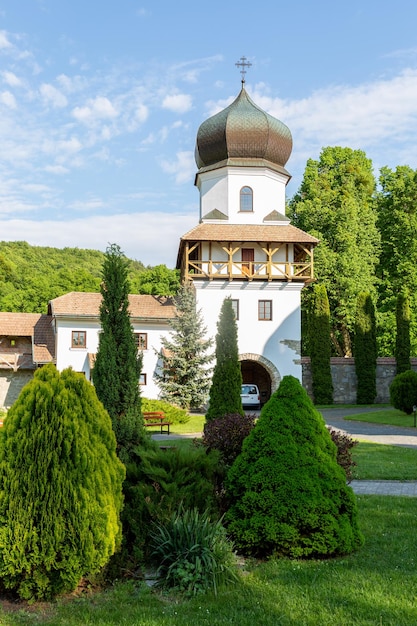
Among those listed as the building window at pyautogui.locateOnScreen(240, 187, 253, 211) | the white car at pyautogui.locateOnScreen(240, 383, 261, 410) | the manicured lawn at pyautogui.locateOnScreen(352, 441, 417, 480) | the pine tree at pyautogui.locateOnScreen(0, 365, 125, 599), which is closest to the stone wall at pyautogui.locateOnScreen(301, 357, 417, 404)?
the white car at pyautogui.locateOnScreen(240, 383, 261, 410)

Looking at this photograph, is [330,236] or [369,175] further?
[369,175]

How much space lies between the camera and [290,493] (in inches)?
238

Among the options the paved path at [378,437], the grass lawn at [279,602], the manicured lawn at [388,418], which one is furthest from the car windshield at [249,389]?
the grass lawn at [279,602]

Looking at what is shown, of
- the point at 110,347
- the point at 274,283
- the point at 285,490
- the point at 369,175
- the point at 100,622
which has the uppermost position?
the point at 369,175

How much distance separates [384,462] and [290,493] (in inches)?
294

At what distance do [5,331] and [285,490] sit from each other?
92.8 ft

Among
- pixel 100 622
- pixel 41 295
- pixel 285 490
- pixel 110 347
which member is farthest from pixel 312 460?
pixel 41 295

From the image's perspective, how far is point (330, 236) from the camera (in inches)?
1499

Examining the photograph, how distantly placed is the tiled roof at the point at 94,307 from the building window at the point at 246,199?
6.51 metres

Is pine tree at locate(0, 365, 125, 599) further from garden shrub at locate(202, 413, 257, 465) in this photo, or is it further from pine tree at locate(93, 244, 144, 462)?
garden shrub at locate(202, 413, 257, 465)

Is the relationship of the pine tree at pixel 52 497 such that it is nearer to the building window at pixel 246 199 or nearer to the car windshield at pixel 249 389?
the car windshield at pixel 249 389

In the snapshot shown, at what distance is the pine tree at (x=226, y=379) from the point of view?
13.8 meters

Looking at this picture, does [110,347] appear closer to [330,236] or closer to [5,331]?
[5,331]

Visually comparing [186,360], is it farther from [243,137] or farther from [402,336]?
[402,336]
